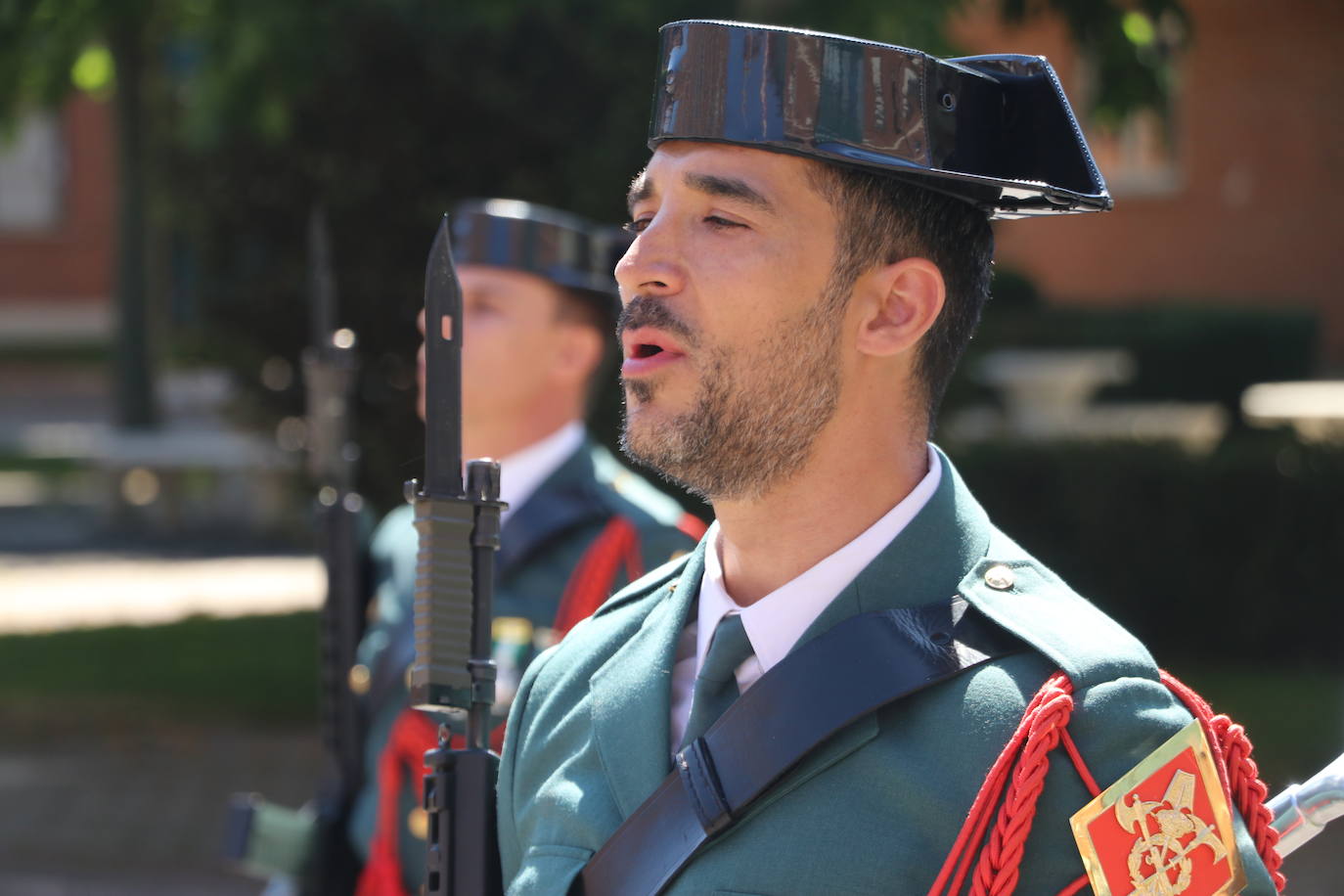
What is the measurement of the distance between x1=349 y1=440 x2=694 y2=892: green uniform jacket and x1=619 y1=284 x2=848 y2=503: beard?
4.71 ft

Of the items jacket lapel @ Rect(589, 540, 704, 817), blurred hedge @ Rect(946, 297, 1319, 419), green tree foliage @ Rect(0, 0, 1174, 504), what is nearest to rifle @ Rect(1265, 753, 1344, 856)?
jacket lapel @ Rect(589, 540, 704, 817)

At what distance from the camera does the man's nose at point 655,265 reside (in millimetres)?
1830

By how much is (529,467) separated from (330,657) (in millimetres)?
556

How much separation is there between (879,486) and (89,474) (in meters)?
14.5

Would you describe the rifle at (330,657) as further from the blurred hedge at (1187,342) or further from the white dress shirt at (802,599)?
the blurred hedge at (1187,342)

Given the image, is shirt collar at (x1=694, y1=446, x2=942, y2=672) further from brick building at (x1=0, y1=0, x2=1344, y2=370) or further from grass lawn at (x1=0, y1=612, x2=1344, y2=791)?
brick building at (x1=0, y1=0, x2=1344, y2=370)

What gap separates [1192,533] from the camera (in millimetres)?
8086

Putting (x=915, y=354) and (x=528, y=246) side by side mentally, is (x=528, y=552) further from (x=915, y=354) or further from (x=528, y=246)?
(x=915, y=354)

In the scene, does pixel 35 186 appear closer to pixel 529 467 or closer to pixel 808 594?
pixel 529 467

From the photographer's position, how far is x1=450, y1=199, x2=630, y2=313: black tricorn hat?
3643 millimetres

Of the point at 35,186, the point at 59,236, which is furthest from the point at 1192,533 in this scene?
the point at 35,186

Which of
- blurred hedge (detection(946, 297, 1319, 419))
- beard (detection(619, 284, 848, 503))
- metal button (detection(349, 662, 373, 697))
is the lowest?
blurred hedge (detection(946, 297, 1319, 419))

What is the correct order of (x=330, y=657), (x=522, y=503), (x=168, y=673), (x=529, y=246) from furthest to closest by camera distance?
(x=168, y=673), (x=529, y=246), (x=330, y=657), (x=522, y=503)

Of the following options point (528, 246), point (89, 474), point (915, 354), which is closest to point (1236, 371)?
point (89, 474)
